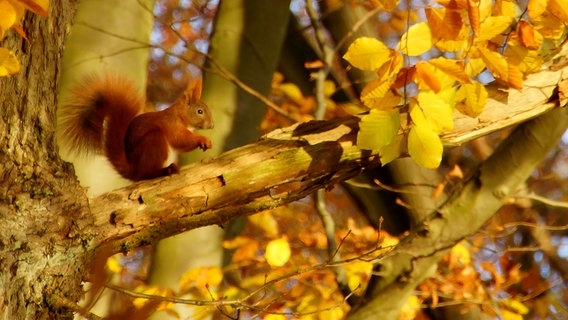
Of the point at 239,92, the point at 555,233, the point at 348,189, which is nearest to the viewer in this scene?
the point at 239,92

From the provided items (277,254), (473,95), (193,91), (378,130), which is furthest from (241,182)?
(277,254)

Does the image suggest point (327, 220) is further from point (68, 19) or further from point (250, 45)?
point (68, 19)

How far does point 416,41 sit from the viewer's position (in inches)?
59.4

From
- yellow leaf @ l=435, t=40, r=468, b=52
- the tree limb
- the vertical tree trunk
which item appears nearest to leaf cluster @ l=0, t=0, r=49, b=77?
the vertical tree trunk

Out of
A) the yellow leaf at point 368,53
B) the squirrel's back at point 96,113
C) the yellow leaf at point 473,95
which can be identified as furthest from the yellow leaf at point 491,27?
the squirrel's back at point 96,113

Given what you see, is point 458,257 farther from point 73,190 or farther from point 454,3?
point 73,190

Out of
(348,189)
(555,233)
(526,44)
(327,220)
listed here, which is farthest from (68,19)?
(555,233)

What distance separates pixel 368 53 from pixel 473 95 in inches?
10.1

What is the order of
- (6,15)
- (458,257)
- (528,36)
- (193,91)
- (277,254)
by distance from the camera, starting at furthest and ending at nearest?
(458,257)
(277,254)
(193,91)
(528,36)
(6,15)

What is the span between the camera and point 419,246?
2549mm

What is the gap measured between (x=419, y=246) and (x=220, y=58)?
47.7 inches

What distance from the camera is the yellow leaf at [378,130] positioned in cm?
147

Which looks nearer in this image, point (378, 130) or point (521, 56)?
point (378, 130)

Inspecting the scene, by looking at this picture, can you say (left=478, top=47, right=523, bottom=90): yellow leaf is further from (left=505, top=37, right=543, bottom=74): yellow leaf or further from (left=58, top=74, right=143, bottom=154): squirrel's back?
(left=58, top=74, right=143, bottom=154): squirrel's back
